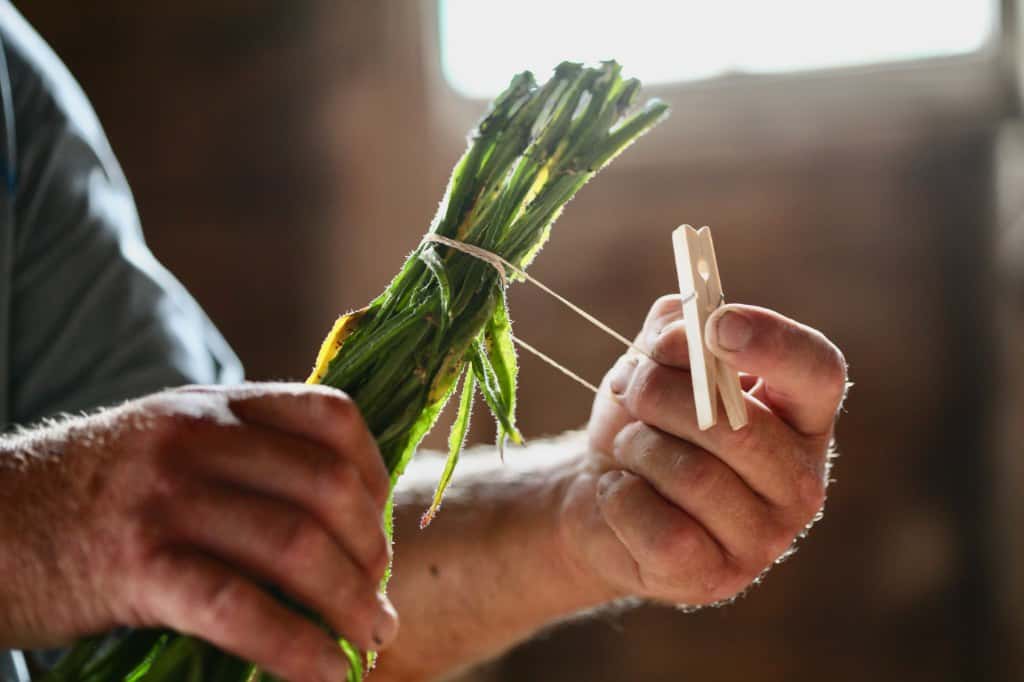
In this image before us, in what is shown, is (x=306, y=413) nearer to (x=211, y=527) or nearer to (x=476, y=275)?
(x=211, y=527)

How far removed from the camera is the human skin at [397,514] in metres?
0.41

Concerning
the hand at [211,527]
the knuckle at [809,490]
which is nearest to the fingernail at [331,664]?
the hand at [211,527]

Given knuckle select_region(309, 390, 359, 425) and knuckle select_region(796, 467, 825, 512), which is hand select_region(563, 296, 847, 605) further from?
knuckle select_region(309, 390, 359, 425)

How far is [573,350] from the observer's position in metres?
2.61

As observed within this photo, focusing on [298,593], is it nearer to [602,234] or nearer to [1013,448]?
[1013,448]

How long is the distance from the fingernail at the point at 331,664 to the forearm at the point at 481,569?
44cm

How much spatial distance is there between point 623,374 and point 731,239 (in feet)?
6.17

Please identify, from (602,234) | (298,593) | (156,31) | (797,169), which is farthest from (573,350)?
(298,593)

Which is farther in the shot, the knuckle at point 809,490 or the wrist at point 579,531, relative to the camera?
the wrist at point 579,531

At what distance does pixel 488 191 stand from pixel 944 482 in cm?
217

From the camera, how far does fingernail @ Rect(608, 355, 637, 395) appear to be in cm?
73

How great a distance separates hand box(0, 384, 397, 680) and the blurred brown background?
202 cm

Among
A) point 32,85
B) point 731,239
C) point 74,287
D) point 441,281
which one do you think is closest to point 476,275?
point 441,281

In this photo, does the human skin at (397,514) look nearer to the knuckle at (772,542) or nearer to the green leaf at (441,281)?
the knuckle at (772,542)
